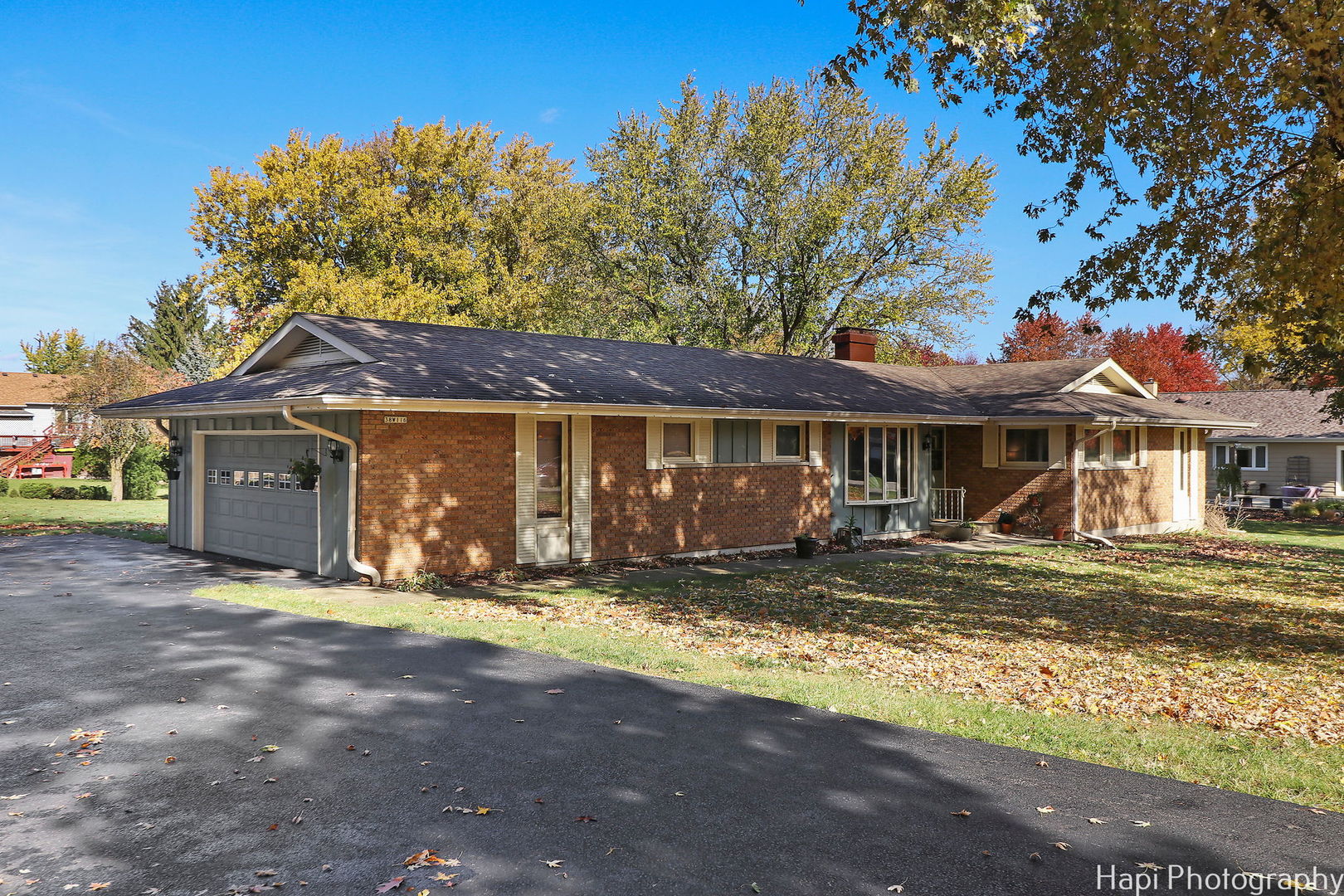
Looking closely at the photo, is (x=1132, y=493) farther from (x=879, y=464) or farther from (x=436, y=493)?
(x=436, y=493)

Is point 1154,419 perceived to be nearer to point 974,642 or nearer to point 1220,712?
point 974,642

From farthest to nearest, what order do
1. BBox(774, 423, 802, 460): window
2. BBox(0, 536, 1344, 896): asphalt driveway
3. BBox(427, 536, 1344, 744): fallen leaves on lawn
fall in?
1. BBox(774, 423, 802, 460): window
2. BBox(427, 536, 1344, 744): fallen leaves on lawn
3. BBox(0, 536, 1344, 896): asphalt driveway

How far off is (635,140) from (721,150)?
3375mm

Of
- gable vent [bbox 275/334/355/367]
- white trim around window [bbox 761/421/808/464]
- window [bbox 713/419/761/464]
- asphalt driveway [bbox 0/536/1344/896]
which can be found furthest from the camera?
white trim around window [bbox 761/421/808/464]

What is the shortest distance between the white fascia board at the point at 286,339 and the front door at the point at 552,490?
2975mm

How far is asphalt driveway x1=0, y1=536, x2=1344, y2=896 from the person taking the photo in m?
3.86

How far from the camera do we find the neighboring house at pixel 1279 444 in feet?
108

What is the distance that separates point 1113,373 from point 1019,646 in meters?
16.2

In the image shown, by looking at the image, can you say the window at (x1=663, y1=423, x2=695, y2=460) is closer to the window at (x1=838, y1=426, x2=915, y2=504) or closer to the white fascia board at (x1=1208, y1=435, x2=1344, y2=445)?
the window at (x1=838, y1=426, x2=915, y2=504)

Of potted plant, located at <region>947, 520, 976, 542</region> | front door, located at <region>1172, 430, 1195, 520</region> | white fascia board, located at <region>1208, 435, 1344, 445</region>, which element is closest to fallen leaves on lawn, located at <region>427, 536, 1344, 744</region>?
potted plant, located at <region>947, 520, 976, 542</region>

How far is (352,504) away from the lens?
480 inches

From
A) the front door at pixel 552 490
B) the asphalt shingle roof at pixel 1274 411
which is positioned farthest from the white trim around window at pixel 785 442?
the asphalt shingle roof at pixel 1274 411

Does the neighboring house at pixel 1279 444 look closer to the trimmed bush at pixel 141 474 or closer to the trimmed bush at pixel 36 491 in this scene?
the trimmed bush at pixel 141 474

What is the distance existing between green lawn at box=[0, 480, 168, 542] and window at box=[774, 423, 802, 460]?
1300cm
